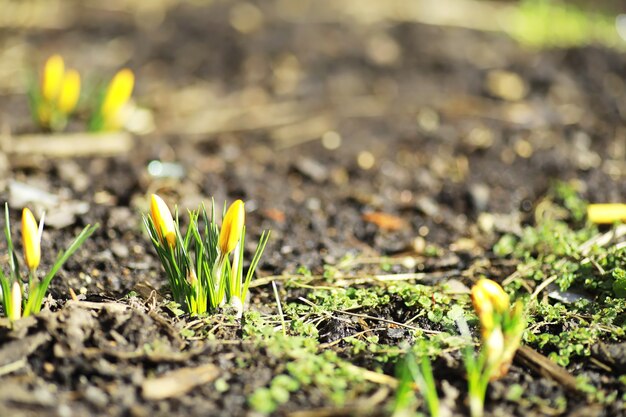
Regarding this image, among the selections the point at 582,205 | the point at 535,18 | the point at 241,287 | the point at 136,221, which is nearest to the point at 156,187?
the point at 136,221

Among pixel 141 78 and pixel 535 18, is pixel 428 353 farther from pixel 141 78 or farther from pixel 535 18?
pixel 535 18

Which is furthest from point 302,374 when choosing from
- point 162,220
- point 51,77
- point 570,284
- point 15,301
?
point 51,77

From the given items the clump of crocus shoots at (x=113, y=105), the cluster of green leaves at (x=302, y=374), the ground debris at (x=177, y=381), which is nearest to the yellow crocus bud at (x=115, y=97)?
the clump of crocus shoots at (x=113, y=105)

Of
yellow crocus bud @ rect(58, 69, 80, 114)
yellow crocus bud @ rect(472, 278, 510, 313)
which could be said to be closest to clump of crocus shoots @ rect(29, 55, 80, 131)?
yellow crocus bud @ rect(58, 69, 80, 114)

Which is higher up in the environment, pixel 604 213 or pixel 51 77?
pixel 51 77

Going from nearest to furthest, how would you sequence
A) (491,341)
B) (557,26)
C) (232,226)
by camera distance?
1. (491,341)
2. (232,226)
3. (557,26)

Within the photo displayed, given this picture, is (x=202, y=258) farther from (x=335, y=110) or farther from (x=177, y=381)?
(x=335, y=110)
